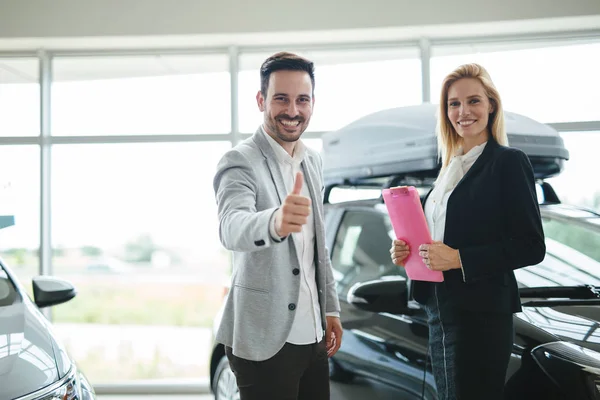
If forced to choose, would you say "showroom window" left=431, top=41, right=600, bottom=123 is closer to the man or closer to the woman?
the woman

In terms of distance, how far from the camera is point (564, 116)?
4.77 meters

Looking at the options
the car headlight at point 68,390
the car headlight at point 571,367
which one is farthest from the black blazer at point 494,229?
the car headlight at point 68,390

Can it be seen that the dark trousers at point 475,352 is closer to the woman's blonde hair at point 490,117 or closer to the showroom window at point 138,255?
the woman's blonde hair at point 490,117

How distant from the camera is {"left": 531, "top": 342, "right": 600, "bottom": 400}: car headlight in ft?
4.64

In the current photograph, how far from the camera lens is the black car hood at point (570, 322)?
1556 mm

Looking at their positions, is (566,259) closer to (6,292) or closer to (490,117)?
(490,117)

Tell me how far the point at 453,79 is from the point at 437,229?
0.41m

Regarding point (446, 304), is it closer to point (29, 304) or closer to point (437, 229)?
point (437, 229)

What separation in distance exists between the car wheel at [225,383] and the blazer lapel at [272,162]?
149 cm

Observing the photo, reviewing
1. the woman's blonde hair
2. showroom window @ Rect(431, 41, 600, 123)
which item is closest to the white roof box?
the woman's blonde hair

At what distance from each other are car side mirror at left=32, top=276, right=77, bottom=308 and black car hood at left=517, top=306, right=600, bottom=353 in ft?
5.42

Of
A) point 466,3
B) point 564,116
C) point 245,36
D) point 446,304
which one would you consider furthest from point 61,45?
point 446,304

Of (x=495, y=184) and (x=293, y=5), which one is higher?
(x=293, y=5)

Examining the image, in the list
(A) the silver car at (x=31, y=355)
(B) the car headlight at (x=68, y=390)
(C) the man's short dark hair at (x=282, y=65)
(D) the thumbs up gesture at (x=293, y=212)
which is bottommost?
(B) the car headlight at (x=68, y=390)
